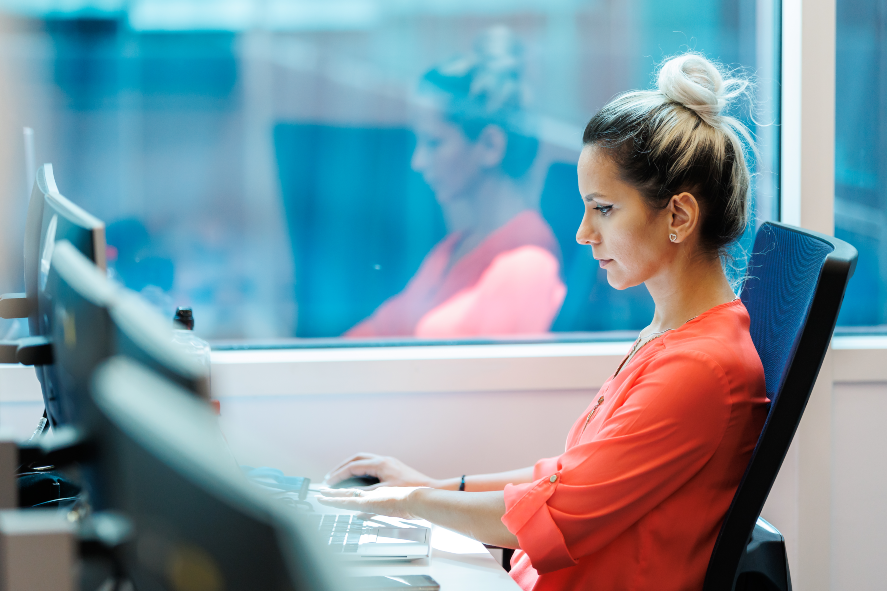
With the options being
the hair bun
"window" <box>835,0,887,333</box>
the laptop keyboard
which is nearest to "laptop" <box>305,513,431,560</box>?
the laptop keyboard

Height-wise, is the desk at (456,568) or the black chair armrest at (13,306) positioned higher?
the black chair armrest at (13,306)

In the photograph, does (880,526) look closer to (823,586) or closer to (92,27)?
(823,586)

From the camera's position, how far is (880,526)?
73.9 inches

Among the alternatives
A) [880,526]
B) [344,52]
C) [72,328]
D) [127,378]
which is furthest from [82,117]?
[880,526]

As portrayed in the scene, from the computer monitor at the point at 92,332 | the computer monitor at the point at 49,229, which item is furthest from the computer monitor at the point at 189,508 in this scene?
the computer monitor at the point at 49,229

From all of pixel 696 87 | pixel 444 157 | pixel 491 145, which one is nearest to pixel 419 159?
pixel 444 157

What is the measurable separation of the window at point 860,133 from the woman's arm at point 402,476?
1285mm

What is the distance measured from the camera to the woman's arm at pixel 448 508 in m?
1.04

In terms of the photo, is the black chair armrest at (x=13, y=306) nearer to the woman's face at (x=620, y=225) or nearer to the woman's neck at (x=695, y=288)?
the woman's face at (x=620, y=225)

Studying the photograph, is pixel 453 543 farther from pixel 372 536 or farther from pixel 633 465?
pixel 633 465

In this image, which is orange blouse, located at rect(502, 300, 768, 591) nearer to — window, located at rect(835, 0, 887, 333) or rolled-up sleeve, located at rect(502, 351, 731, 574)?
rolled-up sleeve, located at rect(502, 351, 731, 574)

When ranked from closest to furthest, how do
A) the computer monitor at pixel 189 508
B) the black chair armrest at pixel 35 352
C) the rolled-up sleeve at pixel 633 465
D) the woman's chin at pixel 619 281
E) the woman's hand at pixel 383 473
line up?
the computer monitor at pixel 189 508 → the black chair armrest at pixel 35 352 → the rolled-up sleeve at pixel 633 465 → the woman's chin at pixel 619 281 → the woman's hand at pixel 383 473

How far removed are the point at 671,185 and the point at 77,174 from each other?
156cm

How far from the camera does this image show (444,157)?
6.40 feet
